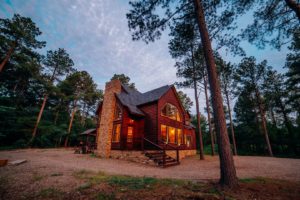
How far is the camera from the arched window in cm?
1529

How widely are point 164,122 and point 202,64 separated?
297 inches

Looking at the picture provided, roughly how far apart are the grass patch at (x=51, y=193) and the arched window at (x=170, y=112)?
11597 millimetres

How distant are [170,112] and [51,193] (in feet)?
44.8

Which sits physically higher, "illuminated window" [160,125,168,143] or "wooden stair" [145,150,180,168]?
"illuminated window" [160,125,168,143]

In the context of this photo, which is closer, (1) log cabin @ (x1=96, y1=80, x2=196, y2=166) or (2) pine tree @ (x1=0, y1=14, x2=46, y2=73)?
(1) log cabin @ (x1=96, y1=80, x2=196, y2=166)

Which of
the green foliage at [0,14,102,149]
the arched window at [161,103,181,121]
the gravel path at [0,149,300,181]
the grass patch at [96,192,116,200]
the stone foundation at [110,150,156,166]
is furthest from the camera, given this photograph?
the green foliage at [0,14,102,149]

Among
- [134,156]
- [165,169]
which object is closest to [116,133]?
[134,156]

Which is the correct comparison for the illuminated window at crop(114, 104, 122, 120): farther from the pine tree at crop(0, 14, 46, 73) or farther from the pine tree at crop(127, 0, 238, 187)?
the pine tree at crop(0, 14, 46, 73)

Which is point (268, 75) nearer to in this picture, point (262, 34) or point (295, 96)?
point (295, 96)

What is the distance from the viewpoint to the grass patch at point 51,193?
3.37 meters

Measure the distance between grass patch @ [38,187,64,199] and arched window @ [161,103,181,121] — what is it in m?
11.6

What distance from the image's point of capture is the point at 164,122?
14453mm

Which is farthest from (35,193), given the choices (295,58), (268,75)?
(295,58)

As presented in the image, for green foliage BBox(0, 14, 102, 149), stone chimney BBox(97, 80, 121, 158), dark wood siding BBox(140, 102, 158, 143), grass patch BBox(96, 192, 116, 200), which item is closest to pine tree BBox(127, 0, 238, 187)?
grass patch BBox(96, 192, 116, 200)
